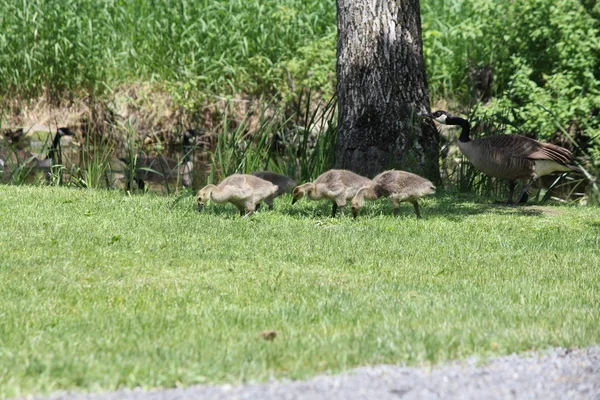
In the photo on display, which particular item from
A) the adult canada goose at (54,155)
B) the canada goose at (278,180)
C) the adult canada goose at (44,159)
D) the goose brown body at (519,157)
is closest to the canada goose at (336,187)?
the canada goose at (278,180)

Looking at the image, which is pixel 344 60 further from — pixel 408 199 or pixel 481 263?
pixel 481 263

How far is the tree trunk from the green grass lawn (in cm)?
216

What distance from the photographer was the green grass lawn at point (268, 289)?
5273mm

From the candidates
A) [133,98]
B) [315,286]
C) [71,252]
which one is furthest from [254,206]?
[133,98]

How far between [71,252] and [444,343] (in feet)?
14.0

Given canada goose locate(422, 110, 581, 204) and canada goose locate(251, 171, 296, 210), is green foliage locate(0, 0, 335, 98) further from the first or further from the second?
canada goose locate(251, 171, 296, 210)

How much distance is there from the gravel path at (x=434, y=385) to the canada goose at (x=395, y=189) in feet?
17.8

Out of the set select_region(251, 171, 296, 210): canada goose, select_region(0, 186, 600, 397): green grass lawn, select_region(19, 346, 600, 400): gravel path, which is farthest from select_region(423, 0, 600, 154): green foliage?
select_region(19, 346, 600, 400): gravel path

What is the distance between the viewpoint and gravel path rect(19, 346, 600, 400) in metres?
4.61

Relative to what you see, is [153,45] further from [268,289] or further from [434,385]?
[434,385]

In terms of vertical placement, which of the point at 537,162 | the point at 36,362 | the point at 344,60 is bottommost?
the point at 36,362

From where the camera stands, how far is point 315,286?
24.2 feet

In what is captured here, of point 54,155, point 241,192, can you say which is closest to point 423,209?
point 241,192

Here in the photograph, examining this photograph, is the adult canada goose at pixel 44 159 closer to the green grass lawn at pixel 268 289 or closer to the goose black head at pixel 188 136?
the green grass lawn at pixel 268 289
